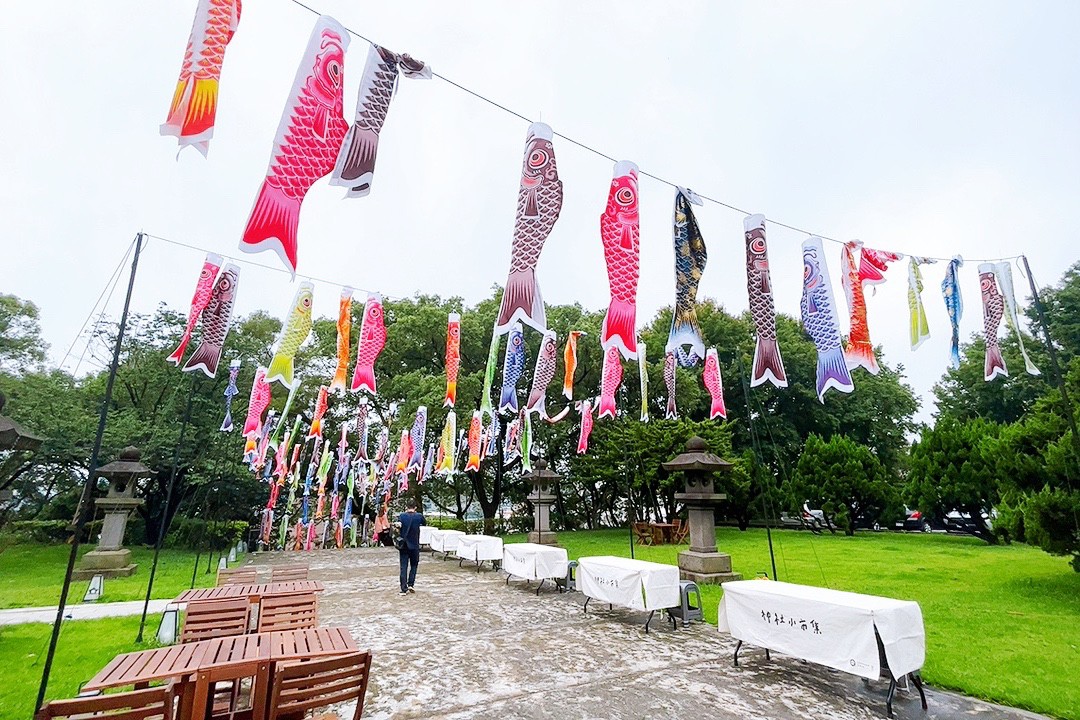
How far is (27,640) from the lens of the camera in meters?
5.89

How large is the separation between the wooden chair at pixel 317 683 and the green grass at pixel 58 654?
8.92 ft

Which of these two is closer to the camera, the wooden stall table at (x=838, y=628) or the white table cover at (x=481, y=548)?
the wooden stall table at (x=838, y=628)

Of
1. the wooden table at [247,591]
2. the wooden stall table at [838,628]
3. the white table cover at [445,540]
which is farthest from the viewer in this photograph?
the white table cover at [445,540]

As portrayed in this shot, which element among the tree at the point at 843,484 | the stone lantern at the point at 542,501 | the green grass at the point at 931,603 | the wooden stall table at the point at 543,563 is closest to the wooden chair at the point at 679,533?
the green grass at the point at 931,603

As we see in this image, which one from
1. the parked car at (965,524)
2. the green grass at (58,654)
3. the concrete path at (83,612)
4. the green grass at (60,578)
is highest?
the parked car at (965,524)

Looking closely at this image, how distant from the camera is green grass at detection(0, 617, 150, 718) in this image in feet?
13.8

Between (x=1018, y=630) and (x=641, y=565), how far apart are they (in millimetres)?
4258

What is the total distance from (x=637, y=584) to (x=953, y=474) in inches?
554

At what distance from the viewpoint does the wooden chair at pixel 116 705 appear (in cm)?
226

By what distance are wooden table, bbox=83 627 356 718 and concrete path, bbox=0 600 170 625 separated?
522 cm

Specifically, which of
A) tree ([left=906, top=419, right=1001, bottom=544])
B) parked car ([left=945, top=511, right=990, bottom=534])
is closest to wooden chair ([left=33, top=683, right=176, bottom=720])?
tree ([left=906, top=419, right=1001, bottom=544])

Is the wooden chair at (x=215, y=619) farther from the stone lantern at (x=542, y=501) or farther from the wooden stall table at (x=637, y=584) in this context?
the stone lantern at (x=542, y=501)

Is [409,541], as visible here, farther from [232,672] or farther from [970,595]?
[970,595]

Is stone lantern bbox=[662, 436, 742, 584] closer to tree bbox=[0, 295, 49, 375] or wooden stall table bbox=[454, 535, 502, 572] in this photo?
wooden stall table bbox=[454, 535, 502, 572]
